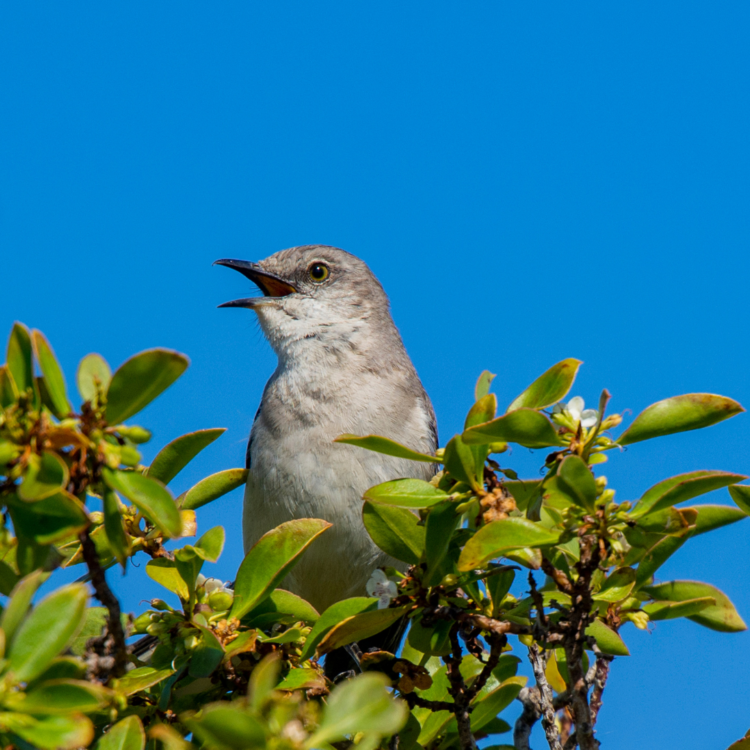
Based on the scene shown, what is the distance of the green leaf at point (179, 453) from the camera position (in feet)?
9.43

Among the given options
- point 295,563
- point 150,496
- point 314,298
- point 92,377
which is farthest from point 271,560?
point 314,298

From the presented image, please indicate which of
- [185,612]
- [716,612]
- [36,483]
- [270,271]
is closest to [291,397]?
[270,271]

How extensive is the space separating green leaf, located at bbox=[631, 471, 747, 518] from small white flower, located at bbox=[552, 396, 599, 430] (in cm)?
26

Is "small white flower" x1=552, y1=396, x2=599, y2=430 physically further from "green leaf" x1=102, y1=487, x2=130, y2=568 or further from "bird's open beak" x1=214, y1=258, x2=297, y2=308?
"bird's open beak" x1=214, y1=258, x2=297, y2=308

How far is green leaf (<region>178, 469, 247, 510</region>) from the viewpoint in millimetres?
3506

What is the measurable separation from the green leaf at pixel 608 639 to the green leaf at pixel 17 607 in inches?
79.0

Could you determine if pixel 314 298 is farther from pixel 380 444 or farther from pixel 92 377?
pixel 92 377

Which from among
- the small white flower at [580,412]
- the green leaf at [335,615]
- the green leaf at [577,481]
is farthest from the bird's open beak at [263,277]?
the green leaf at [577,481]

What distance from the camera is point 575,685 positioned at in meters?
2.44

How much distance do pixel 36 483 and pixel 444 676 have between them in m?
2.37

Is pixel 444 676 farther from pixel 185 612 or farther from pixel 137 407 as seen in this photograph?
pixel 137 407

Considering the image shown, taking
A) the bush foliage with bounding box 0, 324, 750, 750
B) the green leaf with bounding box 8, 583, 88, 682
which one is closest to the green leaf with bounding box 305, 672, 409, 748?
the bush foliage with bounding box 0, 324, 750, 750

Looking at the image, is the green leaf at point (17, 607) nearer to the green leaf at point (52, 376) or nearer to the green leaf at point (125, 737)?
the green leaf at point (52, 376)

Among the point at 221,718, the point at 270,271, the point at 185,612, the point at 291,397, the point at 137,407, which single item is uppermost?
the point at 270,271
